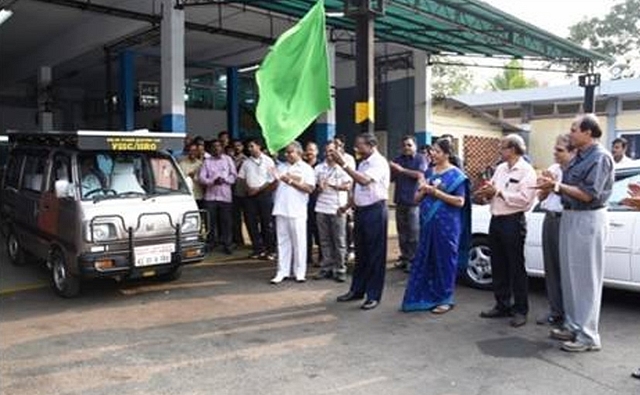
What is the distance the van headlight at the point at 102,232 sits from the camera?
6883 millimetres

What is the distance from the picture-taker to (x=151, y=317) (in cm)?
661

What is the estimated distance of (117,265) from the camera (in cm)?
701

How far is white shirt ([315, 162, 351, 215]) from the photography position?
8.22 meters

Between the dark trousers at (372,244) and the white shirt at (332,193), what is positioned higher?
the white shirt at (332,193)

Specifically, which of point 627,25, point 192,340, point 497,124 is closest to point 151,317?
point 192,340

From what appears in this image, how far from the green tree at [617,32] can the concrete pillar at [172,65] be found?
3738cm

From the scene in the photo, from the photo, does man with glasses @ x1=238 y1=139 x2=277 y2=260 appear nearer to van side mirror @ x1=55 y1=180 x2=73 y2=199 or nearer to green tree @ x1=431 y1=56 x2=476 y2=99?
van side mirror @ x1=55 y1=180 x2=73 y2=199

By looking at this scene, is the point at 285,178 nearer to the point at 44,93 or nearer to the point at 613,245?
the point at 613,245

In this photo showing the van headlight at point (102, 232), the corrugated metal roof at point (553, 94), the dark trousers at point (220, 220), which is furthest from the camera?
the corrugated metal roof at point (553, 94)

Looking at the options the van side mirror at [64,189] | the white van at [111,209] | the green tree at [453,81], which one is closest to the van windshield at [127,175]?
the white van at [111,209]

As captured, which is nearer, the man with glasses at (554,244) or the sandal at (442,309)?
the man with glasses at (554,244)

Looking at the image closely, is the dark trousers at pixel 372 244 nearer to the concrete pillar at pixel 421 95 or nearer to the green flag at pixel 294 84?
the green flag at pixel 294 84

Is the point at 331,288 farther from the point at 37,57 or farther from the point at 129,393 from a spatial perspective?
the point at 37,57

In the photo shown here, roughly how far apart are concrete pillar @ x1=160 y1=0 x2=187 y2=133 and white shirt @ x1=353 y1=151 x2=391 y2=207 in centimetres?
740
